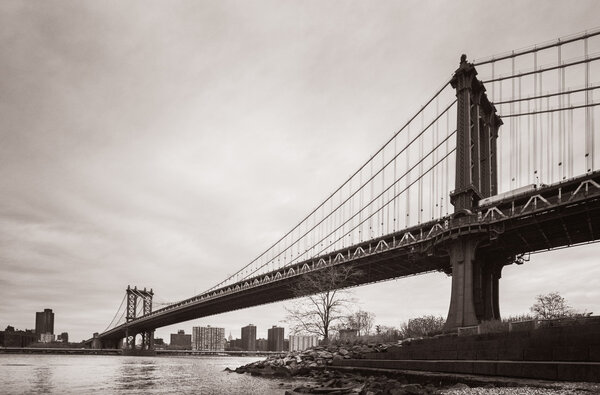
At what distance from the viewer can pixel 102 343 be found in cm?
13525

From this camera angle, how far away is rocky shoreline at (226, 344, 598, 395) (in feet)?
47.7

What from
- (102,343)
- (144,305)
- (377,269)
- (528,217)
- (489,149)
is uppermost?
(489,149)

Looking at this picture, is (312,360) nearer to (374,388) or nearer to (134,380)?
(134,380)

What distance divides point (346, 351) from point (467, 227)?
49.2 ft

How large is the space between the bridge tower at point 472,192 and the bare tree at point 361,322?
11288 millimetres

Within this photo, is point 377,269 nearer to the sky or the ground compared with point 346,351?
nearer to the sky

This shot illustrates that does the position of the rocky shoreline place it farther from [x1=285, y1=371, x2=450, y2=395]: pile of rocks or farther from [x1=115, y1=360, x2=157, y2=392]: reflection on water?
[x1=115, y1=360, x2=157, y2=392]: reflection on water

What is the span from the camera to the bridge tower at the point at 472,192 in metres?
40.4

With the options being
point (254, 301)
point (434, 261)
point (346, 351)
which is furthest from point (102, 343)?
point (346, 351)

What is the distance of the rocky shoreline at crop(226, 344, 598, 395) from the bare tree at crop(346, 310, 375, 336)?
488 inches

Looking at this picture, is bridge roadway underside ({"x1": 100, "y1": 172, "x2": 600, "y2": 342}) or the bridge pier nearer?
bridge roadway underside ({"x1": 100, "y1": 172, "x2": 600, "y2": 342})

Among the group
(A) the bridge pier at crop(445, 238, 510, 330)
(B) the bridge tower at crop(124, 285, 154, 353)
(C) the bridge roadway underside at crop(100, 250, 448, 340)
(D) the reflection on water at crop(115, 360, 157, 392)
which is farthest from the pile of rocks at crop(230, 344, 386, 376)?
(B) the bridge tower at crop(124, 285, 154, 353)

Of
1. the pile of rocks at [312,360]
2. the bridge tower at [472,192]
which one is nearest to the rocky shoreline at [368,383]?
the pile of rocks at [312,360]

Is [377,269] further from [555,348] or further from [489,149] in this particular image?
[555,348]
